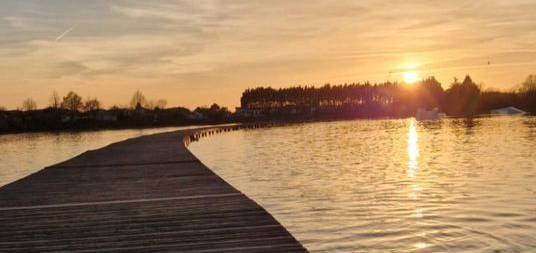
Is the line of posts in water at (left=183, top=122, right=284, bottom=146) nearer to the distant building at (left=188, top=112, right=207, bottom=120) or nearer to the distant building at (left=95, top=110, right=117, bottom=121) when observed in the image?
the distant building at (left=188, top=112, right=207, bottom=120)

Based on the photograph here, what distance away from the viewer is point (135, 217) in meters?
11.0

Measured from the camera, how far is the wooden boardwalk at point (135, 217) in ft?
28.7

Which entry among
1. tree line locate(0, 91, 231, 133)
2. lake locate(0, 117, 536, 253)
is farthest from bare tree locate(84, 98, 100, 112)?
lake locate(0, 117, 536, 253)

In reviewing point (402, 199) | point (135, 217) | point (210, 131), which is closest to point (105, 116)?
point (210, 131)

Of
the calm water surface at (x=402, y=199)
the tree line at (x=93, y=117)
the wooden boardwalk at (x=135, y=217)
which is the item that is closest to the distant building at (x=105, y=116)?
the tree line at (x=93, y=117)

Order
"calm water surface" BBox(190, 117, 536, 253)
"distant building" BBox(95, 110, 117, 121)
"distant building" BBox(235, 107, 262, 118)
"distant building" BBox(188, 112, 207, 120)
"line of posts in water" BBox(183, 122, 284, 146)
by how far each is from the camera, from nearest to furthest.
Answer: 1. "calm water surface" BBox(190, 117, 536, 253)
2. "line of posts in water" BBox(183, 122, 284, 146)
3. "distant building" BBox(95, 110, 117, 121)
4. "distant building" BBox(188, 112, 207, 120)
5. "distant building" BBox(235, 107, 262, 118)

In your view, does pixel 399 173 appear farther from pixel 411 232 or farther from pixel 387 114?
pixel 387 114

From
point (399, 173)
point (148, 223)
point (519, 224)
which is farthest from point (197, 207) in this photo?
point (399, 173)

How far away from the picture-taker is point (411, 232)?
1322 cm

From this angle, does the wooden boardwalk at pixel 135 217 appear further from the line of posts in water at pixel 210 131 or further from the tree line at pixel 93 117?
the tree line at pixel 93 117

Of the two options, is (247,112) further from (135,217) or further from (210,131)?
(135,217)

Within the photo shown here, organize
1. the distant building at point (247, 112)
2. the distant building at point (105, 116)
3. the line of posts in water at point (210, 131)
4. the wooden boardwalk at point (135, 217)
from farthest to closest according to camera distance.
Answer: the distant building at point (247, 112) → the distant building at point (105, 116) → the line of posts in water at point (210, 131) → the wooden boardwalk at point (135, 217)

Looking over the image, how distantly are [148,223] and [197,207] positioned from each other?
1.64 metres

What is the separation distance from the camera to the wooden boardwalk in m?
8.73
